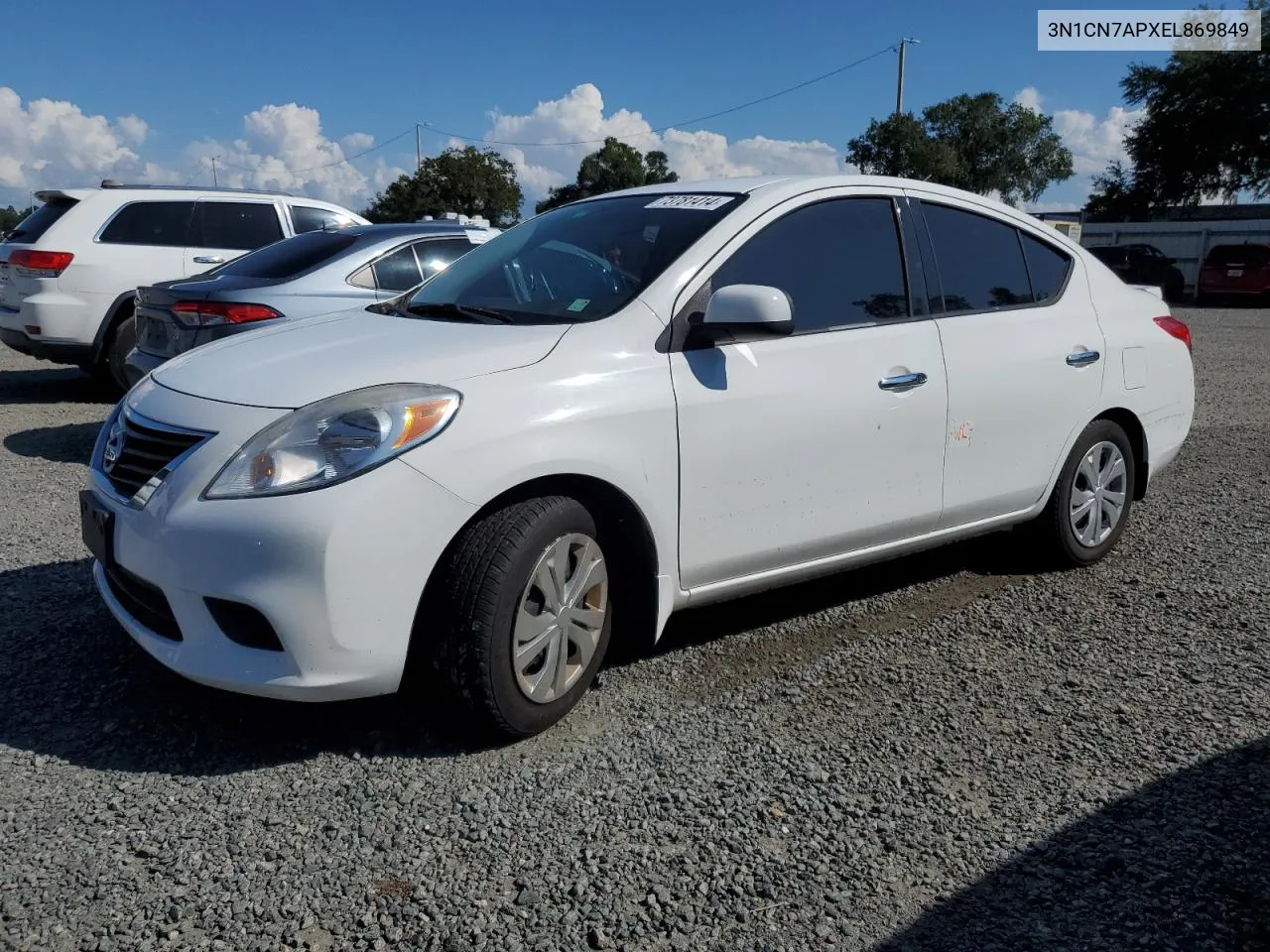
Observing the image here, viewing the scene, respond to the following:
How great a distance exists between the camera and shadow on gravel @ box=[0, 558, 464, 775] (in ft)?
10.0

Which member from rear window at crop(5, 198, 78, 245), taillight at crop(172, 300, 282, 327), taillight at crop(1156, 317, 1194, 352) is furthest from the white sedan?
rear window at crop(5, 198, 78, 245)

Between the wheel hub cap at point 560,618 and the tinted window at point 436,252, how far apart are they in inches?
180

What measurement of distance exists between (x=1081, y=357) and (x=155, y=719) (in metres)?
→ 3.75

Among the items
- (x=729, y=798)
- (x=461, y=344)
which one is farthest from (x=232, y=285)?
(x=729, y=798)

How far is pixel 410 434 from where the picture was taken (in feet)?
9.36

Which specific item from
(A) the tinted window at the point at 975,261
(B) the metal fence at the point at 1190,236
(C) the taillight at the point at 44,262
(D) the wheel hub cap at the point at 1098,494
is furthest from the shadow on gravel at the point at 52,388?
(B) the metal fence at the point at 1190,236

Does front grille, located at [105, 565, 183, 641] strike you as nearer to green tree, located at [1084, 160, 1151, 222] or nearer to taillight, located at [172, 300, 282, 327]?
taillight, located at [172, 300, 282, 327]

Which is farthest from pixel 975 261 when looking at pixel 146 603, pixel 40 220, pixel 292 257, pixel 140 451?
pixel 40 220

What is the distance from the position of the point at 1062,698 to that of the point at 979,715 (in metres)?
0.34

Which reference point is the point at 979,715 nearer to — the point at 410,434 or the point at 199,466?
the point at 410,434

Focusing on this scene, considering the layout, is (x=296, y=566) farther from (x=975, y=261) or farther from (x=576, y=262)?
(x=975, y=261)

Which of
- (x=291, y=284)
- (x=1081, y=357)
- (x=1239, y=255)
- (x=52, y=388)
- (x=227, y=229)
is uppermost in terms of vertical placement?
(x=1239, y=255)

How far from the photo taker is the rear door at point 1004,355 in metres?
4.10

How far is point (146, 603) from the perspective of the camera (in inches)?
120
